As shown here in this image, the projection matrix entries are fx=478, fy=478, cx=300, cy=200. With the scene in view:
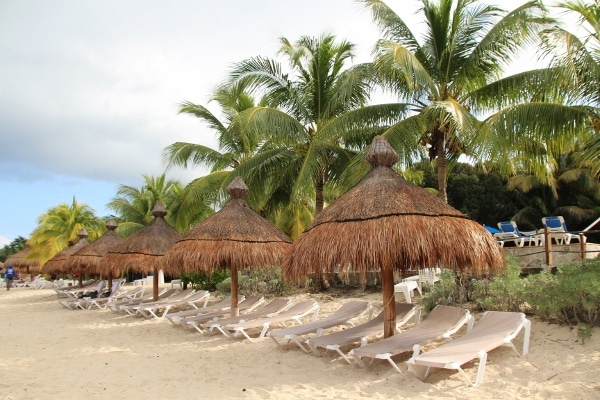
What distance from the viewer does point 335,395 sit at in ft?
15.7

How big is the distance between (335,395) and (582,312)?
3.43 meters

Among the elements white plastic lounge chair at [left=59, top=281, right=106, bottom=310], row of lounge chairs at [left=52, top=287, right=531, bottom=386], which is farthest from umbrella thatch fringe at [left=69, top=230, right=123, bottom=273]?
row of lounge chairs at [left=52, top=287, right=531, bottom=386]

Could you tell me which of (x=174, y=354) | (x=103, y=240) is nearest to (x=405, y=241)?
(x=174, y=354)

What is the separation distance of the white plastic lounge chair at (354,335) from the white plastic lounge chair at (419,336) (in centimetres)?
28

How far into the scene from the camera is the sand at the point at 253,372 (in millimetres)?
4723

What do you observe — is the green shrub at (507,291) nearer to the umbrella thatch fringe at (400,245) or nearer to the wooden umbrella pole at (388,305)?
the umbrella thatch fringe at (400,245)

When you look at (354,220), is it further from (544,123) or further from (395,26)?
(395,26)

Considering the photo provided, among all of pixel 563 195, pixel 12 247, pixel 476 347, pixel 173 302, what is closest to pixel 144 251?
pixel 173 302

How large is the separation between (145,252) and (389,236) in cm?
811

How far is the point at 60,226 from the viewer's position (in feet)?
85.6

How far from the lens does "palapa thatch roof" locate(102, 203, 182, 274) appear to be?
11.7 m

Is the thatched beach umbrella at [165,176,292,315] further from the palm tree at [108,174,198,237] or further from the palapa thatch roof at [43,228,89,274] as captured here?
the palm tree at [108,174,198,237]

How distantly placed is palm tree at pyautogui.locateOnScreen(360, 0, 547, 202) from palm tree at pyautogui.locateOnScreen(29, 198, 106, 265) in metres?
20.8

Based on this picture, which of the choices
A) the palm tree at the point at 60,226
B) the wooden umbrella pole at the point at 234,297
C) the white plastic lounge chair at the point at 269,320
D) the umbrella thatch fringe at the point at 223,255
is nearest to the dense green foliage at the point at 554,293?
the white plastic lounge chair at the point at 269,320
